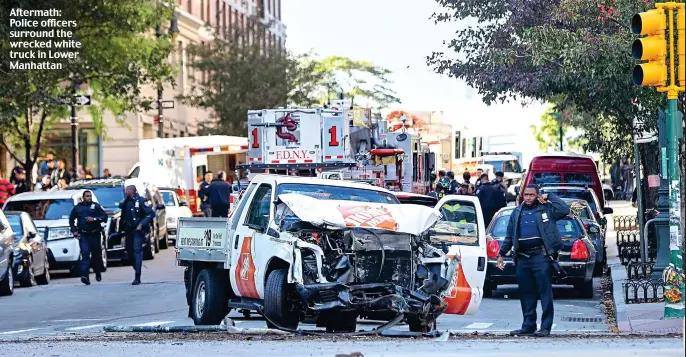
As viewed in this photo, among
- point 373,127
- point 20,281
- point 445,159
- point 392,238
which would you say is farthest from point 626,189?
point 392,238

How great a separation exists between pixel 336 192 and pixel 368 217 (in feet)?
4.65

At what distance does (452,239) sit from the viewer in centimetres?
1794

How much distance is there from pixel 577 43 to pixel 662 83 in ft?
33.2

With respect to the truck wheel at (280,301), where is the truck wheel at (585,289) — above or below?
below

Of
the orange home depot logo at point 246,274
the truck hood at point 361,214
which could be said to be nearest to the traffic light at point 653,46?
the truck hood at point 361,214

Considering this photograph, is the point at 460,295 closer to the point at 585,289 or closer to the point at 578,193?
the point at 585,289

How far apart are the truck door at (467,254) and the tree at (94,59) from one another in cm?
1642

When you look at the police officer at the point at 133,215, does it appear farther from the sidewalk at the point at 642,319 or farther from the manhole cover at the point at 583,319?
the manhole cover at the point at 583,319

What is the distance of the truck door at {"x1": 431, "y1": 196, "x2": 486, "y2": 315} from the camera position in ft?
54.3

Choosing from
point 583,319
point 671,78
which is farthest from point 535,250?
point 583,319

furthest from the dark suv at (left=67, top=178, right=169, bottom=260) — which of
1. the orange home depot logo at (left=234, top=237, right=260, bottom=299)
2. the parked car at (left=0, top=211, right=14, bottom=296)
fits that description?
the orange home depot logo at (left=234, top=237, right=260, bottom=299)

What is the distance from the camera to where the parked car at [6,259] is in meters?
25.1

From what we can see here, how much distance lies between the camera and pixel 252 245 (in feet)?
53.3

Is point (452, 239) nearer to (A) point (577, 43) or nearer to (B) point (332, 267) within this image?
(B) point (332, 267)
